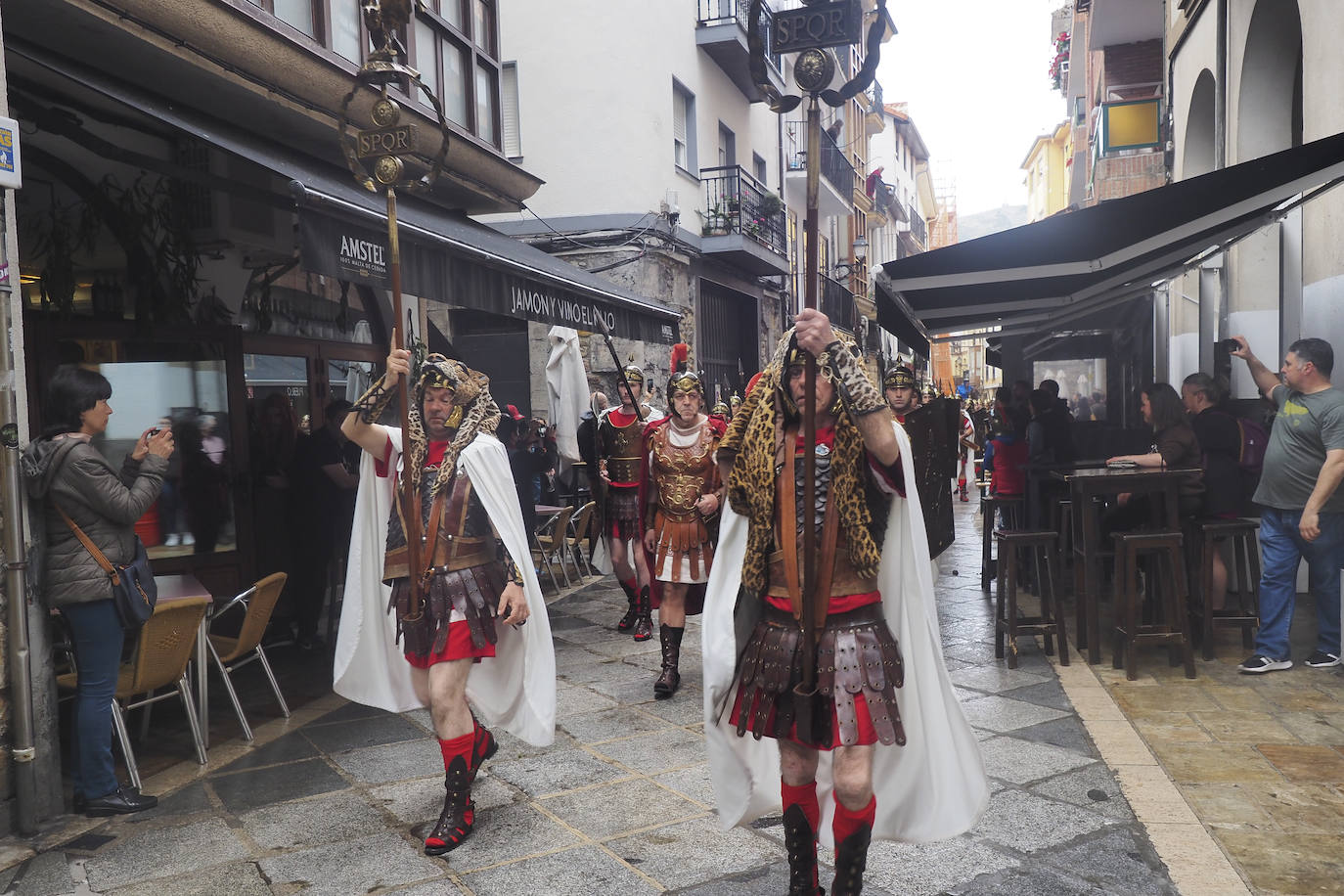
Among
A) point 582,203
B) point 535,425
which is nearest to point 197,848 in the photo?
point 535,425

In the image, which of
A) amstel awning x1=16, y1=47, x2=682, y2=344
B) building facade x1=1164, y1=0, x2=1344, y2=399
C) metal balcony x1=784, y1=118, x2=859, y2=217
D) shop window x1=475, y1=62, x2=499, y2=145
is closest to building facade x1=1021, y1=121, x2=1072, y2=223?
metal balcony x1=784, y1=118, x2=859, y2=217

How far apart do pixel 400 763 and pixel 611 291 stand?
5.43 meters

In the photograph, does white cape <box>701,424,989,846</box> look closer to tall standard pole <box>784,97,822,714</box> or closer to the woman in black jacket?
tall standard pole <box>784,97,822,714</box>

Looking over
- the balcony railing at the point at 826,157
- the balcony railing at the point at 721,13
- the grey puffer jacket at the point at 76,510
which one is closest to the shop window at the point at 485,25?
the grey puffer jacket at the point at 76,510

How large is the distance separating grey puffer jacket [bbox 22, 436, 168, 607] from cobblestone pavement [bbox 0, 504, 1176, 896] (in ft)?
3.10

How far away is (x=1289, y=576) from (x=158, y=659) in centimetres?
580

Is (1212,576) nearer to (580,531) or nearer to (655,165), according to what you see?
(580,531)

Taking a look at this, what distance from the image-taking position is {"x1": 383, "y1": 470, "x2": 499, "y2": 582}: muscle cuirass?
3.99 meters

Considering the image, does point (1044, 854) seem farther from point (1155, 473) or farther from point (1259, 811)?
point (1155, 473)

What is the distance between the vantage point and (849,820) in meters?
2.88

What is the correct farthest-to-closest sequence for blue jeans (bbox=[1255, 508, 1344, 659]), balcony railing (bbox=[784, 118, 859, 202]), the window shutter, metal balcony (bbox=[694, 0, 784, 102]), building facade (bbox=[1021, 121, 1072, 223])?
1. building facade (bbox=[1021, 121, 1072, 223])
2. balcony railing (bbox=[784, 118, 859, 202])
3. metal balcony (bbox=[694, 0, 784, 102])
4. the window shutter
5. blue jeans (bbox=[1255, 508, 1344, 659])

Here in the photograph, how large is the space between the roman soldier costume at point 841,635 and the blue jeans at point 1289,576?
3.60m

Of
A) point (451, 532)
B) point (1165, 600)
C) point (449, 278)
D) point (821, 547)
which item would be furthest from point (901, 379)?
point (821, 547)

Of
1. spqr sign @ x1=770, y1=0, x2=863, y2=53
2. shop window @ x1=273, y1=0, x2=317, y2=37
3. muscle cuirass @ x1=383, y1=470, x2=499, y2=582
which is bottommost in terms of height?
muscle cuirass @ x1=383, y1=470, x2=499, y2=582
